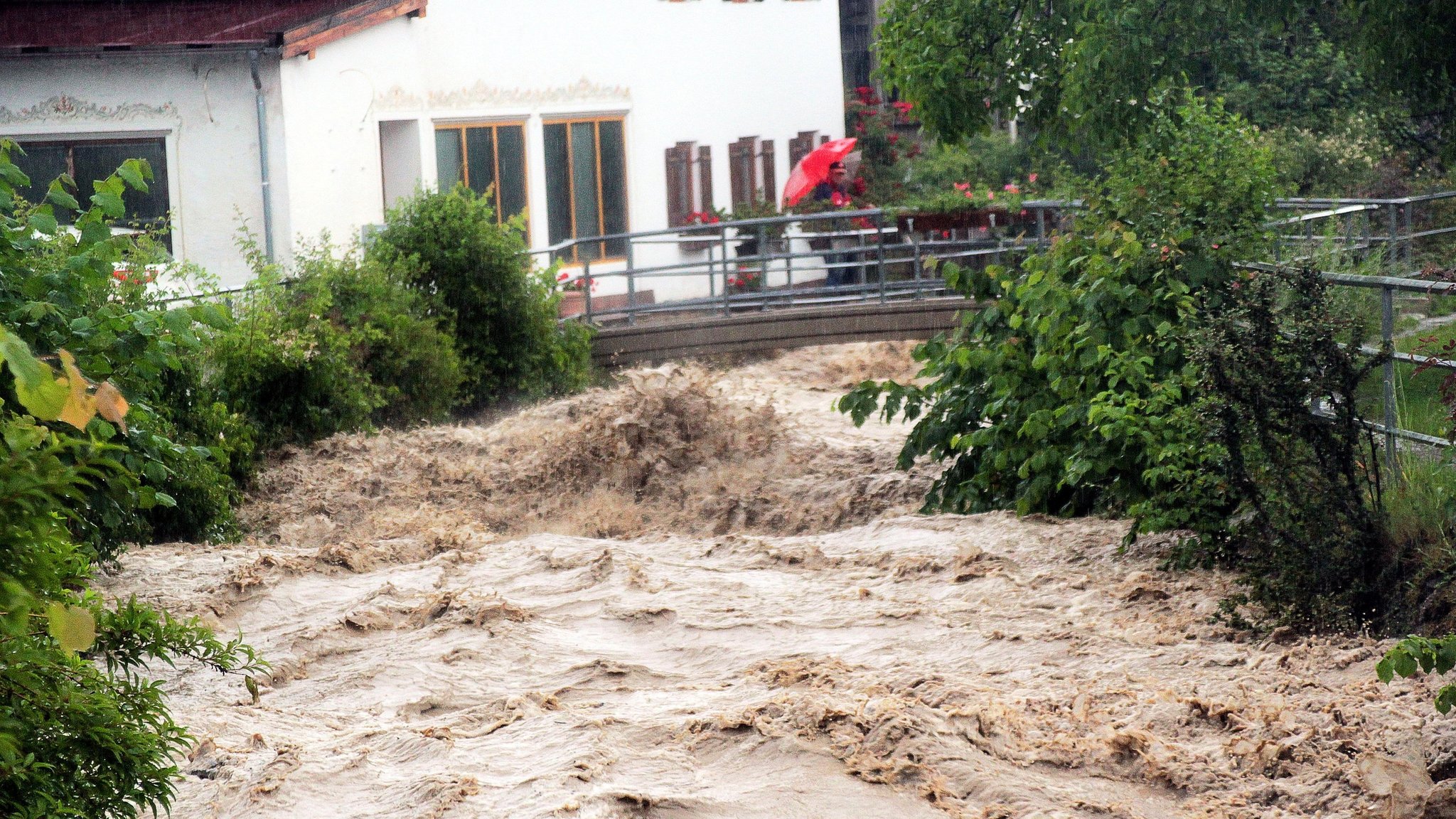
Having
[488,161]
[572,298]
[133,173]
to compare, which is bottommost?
[572,298]

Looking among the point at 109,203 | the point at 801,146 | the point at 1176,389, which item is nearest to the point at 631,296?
the point at 801,146

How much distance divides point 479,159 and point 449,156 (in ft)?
1.60

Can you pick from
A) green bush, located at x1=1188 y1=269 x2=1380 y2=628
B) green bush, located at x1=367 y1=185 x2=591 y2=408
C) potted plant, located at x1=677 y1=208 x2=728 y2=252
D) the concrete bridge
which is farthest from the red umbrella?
green bush, located at x1=1188 y1=269 x2=1380 y2=628

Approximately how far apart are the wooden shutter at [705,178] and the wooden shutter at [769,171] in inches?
45.0

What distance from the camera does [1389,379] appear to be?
21.8 ft

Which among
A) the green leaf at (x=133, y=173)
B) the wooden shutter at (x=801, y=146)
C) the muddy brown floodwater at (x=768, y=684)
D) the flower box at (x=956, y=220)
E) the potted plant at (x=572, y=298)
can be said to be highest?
the wooden shutter at (x=801, y=146)

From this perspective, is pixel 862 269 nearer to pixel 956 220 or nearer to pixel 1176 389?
pixel 956 220

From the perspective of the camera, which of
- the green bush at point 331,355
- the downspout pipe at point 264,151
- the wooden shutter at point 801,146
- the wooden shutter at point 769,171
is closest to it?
the green bush at point 331,355

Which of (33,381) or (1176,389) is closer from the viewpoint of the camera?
(33,381)

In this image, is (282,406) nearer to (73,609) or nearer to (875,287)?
(875,287)

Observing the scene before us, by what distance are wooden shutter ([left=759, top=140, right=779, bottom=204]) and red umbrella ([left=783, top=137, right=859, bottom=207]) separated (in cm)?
249

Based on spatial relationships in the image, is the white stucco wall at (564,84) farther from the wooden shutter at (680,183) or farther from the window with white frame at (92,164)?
the window with white frame at (92,164)

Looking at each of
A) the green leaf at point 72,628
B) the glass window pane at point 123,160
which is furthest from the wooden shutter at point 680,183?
the green leaf at point 72,628

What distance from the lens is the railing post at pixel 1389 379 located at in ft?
21.4
